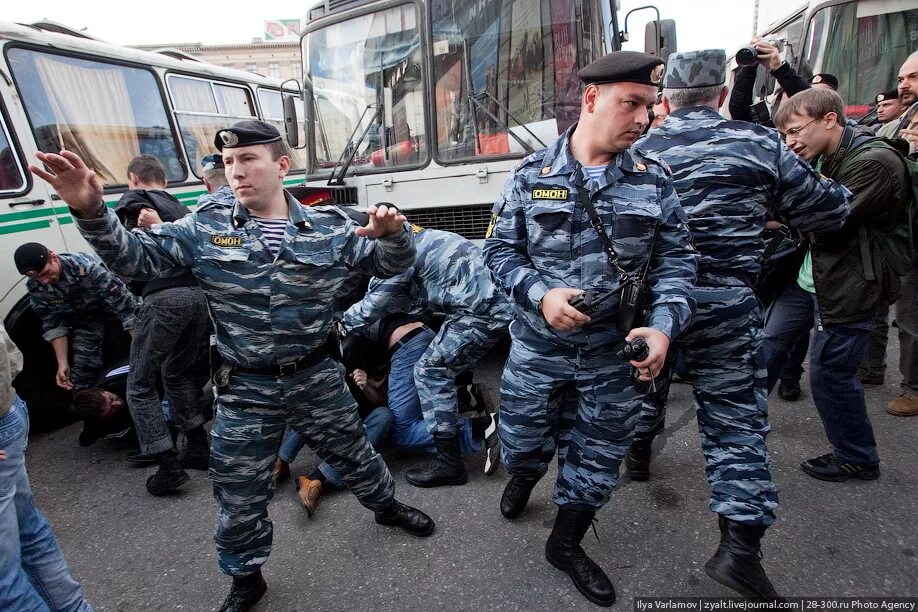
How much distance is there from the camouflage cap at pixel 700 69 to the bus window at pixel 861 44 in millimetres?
4376

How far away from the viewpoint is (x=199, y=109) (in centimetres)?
550

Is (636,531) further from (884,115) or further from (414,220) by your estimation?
(884,115)

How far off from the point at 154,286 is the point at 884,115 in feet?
17.5

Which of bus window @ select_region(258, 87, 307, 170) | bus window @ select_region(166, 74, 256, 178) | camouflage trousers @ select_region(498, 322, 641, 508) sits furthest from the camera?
bus window @ select_region(258, 87, 307, 170)

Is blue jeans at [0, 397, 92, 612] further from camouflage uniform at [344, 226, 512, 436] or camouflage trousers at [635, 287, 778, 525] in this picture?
camouflage trousers at [635, 287, 778, 525]

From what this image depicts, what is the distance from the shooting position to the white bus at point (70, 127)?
3793 millimetres

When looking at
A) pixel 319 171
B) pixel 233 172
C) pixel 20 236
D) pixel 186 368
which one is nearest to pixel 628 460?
pixel 233 172

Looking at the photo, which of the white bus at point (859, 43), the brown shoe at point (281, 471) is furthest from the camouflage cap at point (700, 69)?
the white bus at point (859, 43)

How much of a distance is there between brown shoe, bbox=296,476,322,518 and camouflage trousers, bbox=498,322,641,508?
1160mm

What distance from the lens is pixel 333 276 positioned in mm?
1979

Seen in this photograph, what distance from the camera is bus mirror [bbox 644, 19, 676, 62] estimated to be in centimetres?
384

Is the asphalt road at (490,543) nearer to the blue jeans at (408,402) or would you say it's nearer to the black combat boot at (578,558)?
the black combat boot at (578,558)

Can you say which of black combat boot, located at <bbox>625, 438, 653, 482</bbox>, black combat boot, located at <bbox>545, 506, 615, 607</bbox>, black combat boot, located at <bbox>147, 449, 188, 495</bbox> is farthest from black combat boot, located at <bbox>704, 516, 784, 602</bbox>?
black combat boot, located at <bbox>147, 449, 188, 495</bbox>

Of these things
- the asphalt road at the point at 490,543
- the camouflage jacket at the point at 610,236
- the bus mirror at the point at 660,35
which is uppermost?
the bus mirror at the point at 660,35
